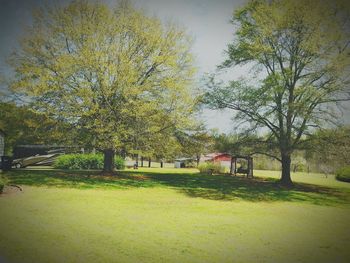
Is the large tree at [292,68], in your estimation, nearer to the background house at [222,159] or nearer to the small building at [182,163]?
the background house at [222,159]

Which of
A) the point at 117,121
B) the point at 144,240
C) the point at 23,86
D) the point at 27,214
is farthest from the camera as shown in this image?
the point at 117,121

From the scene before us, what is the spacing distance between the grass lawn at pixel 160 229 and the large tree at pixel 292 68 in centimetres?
919

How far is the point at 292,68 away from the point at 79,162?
24.0 meters

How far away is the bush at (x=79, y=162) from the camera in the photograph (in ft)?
100

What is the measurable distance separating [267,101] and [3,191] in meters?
18.3

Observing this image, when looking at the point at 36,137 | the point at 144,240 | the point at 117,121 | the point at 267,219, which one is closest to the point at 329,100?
the point at 267,219

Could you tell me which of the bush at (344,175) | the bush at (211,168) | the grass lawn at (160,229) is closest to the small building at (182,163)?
→ the bush at (211,168)

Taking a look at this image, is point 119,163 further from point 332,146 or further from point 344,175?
point 344,175

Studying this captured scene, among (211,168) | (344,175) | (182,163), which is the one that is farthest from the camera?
(182,163)

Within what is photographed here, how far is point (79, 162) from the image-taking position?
101 ft

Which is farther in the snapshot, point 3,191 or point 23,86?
point 23,86

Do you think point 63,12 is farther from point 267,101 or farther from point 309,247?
point 309,247

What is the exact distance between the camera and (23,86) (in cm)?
1859

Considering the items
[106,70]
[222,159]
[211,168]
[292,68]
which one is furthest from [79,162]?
[222,159]
